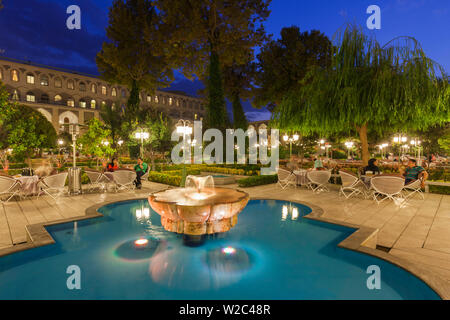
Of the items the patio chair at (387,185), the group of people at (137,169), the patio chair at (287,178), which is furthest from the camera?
the patio chair at (287,178)

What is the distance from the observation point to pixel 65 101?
53.8 meters

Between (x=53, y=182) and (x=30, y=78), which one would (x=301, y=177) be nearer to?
(x=53, y=182)

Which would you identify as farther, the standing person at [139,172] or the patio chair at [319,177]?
the standing person at [139,172]

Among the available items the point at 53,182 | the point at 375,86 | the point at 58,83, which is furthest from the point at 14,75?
the point at 375,86

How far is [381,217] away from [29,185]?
1138cm

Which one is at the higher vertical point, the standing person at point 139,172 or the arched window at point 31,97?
the arched window at point 31,97

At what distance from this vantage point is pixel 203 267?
159 inches

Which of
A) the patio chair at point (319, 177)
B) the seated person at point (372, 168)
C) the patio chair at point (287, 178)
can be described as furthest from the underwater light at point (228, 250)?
the seated person at point (372, 168)

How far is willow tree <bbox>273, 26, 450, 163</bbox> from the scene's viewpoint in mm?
8742

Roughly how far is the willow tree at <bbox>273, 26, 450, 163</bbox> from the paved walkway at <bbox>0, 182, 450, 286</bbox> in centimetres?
318

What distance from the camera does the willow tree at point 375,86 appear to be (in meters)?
8.74

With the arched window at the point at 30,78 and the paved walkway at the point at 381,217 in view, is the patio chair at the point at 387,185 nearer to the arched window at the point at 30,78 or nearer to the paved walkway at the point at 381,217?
the paved walkway at the point at 381,217

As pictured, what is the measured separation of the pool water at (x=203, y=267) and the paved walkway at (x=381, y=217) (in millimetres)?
744

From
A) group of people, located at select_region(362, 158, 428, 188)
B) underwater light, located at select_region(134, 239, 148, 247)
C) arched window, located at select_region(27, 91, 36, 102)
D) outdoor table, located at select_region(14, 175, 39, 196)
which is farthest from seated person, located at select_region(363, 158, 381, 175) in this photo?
arched window, located at select_region(27, 91, 36, 102)
